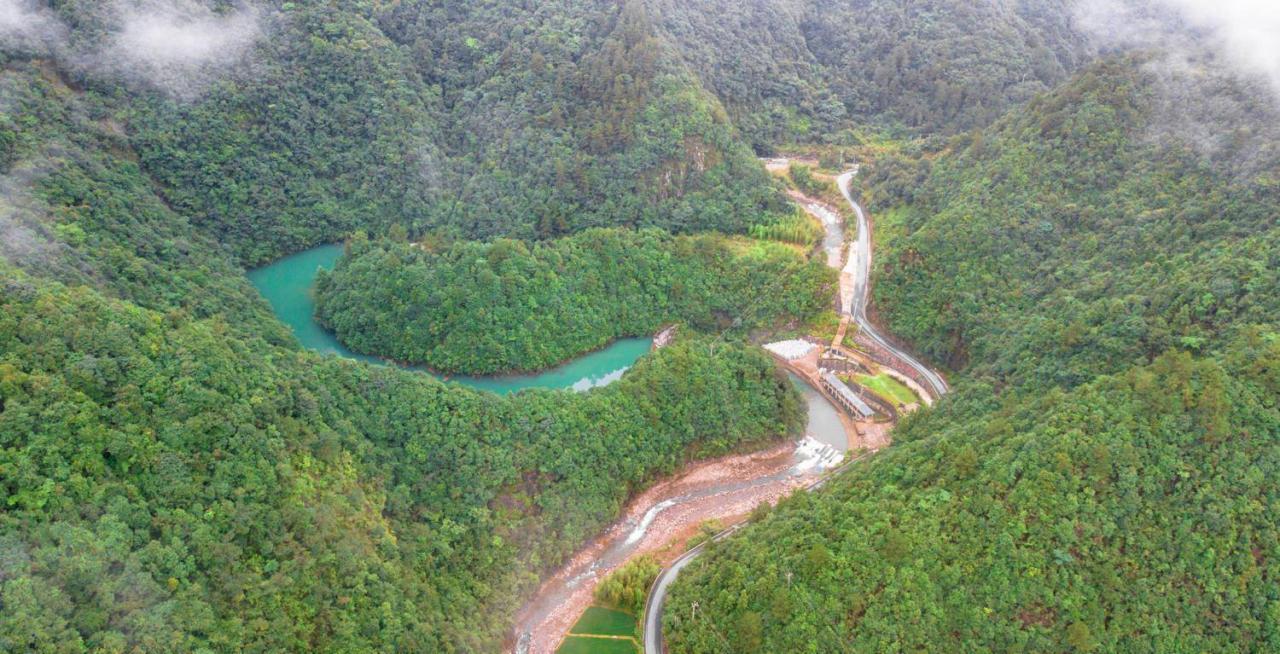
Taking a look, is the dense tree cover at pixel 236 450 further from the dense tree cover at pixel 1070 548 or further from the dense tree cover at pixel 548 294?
the dense tree cover at pixel 1070 548

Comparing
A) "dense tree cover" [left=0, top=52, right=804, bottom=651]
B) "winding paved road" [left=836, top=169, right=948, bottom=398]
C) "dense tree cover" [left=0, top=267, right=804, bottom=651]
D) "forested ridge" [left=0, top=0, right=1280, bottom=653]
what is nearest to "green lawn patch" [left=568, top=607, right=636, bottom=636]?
"forested ridge" [left=0, top=0, right=1280, bottom=653]

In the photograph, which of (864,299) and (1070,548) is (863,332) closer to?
(864,299)

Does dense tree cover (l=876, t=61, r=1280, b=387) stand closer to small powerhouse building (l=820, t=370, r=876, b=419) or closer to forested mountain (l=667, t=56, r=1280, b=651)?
forested mountain (l=667, t=56, r=1280, b=651)

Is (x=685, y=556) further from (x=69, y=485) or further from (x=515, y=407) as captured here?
(x=69, y=485)

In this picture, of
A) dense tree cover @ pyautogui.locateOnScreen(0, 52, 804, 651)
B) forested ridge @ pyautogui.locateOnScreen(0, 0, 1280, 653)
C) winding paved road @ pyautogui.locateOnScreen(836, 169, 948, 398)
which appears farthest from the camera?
winding paved road @ pyautogui.locateOnScreen(836, 169, 948, 398)

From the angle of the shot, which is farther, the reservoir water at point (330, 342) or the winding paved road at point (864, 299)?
the reservoir water at point (330, 342)

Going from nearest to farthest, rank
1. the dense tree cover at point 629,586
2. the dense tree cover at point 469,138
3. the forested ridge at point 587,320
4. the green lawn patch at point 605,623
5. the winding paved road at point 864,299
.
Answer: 1. the forested ridge at point 587,320
2. the green lawn patch at point 605,623
3. the dense tree cover at point 629,586
4. the winding paved road at point 864,299
5. the dense tree cover at point 469,138

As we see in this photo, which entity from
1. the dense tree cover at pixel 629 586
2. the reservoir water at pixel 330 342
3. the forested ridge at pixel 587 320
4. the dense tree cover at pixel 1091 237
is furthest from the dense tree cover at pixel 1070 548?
the reservoir water at pixel 330 342
